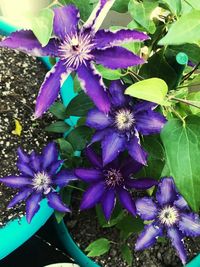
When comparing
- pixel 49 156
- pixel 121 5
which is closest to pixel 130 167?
pixel 49 156

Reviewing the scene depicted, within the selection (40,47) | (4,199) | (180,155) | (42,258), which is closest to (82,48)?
(40,47)

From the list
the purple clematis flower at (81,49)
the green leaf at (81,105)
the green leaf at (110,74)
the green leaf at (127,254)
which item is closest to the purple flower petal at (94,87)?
the purple clematis flower at (81,49)

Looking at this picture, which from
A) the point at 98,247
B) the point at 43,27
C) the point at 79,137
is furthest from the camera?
the point at 98,247

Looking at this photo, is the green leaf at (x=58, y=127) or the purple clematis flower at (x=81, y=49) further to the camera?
the green leaf at (x=58, y=127)

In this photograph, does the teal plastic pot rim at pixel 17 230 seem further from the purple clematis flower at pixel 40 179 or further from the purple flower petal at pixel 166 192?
the purple flower petal at pixel 166 192

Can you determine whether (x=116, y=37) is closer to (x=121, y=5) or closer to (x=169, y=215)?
(x=121, y=5)

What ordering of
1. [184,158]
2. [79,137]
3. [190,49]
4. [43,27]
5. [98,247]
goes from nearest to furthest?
1. [43,27]
2. [184,158]
3. [190,49]
4. [79,137]
5. [98,247]
